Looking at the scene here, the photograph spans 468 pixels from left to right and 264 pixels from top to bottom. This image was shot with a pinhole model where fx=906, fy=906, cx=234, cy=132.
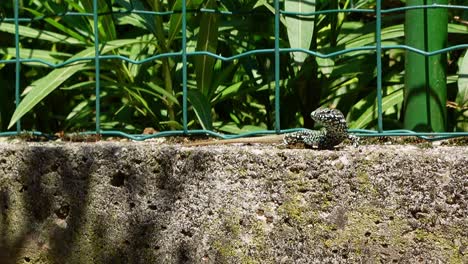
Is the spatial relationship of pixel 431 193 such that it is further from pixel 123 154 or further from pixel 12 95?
pixel 12 95

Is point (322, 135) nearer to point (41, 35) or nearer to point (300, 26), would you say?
point (300, 26)

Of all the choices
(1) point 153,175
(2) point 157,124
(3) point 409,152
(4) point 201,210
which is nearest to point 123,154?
(1) point 153,175

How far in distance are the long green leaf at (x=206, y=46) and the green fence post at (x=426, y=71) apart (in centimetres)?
75

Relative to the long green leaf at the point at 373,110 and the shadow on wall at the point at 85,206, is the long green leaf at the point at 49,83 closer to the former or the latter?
the shadow on wall at the point at 85,206

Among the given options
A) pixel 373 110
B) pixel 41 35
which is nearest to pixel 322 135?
pixel 373 110

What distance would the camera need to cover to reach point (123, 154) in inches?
123

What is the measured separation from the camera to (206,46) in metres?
3.56

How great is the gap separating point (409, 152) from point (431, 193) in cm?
15

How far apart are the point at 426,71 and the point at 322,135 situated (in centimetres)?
49

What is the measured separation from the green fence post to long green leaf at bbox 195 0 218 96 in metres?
0.75

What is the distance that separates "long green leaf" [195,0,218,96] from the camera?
138 inches

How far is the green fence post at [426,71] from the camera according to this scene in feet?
10.7

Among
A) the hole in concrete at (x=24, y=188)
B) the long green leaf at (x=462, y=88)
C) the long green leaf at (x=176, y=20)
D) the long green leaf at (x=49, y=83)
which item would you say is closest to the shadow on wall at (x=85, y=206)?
the hole in concrete at (x=24, y=188)

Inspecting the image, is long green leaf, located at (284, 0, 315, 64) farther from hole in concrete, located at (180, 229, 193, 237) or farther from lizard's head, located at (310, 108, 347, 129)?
hole in concrete, located at (180, 229, 193, 237)
